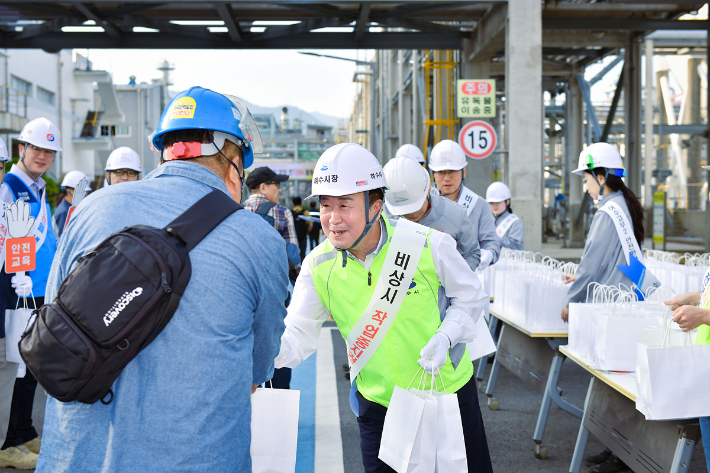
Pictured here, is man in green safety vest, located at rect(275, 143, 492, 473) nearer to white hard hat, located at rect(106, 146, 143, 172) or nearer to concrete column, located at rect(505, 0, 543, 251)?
white hard hat, located at rect(106, 146, 143, 172)

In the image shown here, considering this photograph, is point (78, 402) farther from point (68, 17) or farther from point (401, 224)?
point (68, 17)

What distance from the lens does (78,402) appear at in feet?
5.45

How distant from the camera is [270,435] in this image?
2.15m

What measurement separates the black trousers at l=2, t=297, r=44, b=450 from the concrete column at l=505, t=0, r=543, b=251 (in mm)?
9463

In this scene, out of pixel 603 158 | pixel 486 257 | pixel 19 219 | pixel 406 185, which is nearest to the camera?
pixel 406 185

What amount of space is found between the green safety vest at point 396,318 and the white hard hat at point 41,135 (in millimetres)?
3314

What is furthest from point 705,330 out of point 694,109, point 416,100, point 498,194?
point 694,109

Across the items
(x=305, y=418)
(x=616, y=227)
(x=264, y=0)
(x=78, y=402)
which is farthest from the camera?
(x=264, y=0)

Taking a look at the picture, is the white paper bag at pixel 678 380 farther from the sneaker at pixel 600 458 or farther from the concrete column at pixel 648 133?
the concrete column at pixel 648 133

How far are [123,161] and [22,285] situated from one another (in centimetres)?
234

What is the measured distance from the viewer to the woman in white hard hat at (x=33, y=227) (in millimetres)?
4766

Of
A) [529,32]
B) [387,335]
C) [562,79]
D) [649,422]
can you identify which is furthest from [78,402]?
[562,79]

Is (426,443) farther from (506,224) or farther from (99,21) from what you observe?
(99,21)

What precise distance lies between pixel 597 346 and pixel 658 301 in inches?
22.8
